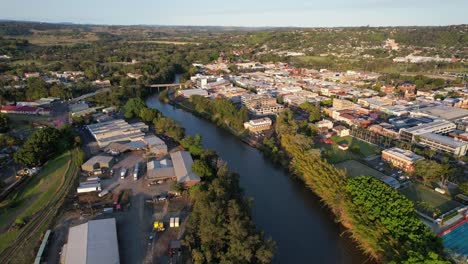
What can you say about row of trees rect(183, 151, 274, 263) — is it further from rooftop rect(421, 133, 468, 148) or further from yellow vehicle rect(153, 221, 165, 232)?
rooftop rect(421, 133, 468, 148)

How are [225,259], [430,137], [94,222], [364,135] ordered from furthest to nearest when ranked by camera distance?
[364,135], [430,137], [94,222], [225,259]

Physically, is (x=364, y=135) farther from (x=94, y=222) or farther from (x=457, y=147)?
(x=94, y=222)

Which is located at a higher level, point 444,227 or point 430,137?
Answer: point 430,137

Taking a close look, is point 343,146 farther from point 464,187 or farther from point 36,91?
point 36,91

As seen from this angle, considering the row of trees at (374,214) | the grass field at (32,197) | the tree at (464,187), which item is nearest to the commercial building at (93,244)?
the grass field at (32,197)

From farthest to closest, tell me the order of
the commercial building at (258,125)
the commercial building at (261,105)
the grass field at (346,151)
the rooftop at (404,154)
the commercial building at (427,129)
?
the commercial building at (261,105)
the commercial building at (258,125)
the commercial building at (427,129)
the grass field at (346,151)
the rooftop at (404,154)

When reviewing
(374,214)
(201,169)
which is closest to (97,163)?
(201,169)

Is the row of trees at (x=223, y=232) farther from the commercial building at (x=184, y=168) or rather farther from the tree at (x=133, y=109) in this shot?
the tree at (x=133, y=109)

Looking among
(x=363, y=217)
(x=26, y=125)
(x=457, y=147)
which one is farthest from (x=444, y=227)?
(x=26, y=125)
